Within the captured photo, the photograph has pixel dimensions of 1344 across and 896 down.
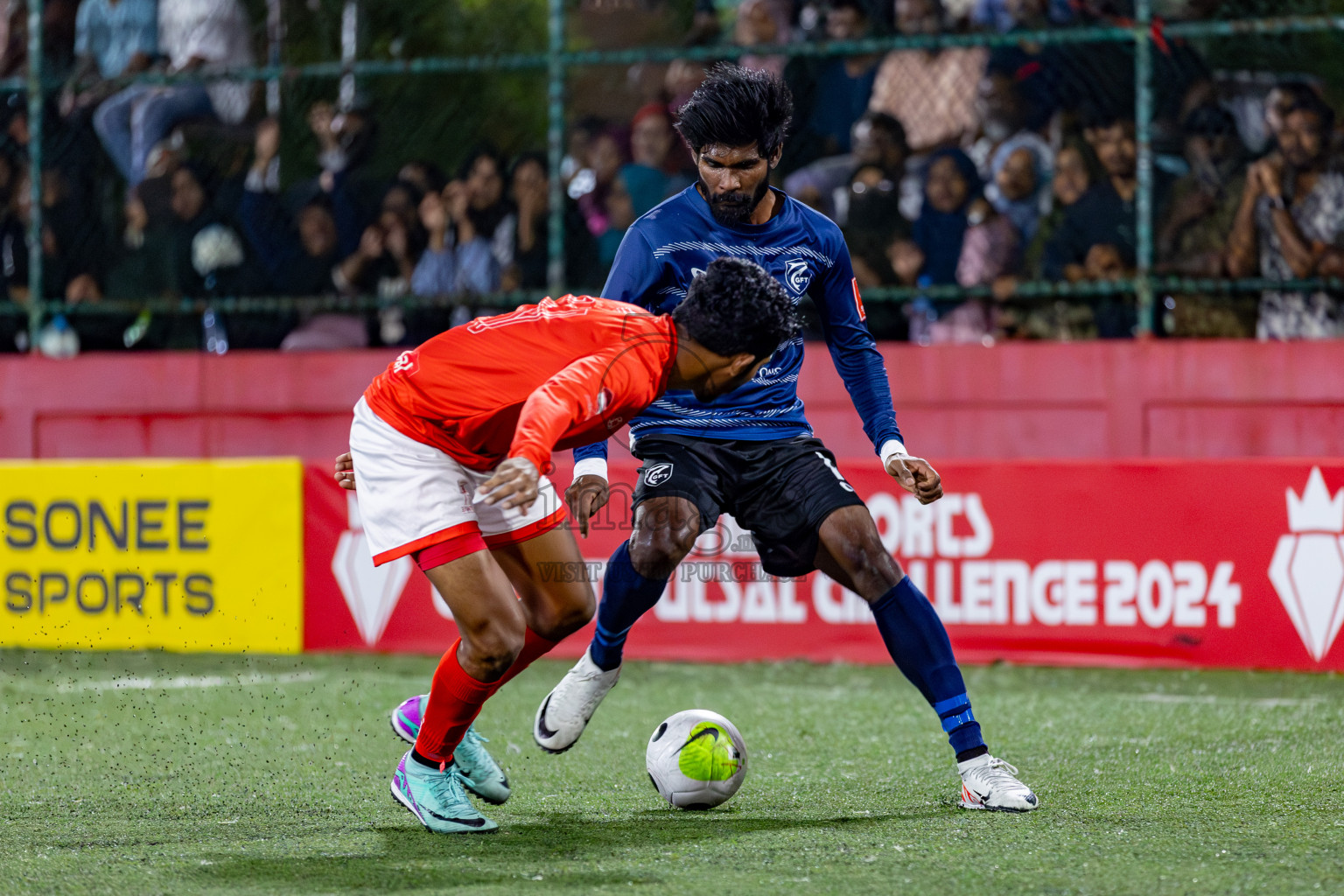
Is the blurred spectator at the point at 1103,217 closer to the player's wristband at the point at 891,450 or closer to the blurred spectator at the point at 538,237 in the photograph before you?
the blurred spectator at the point at 538,237

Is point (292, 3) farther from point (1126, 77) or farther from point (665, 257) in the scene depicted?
point (665, 257)

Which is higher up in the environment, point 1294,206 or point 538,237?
point 1294,206

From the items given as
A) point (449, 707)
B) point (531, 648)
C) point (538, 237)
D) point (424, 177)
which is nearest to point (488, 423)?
point (449, 707)

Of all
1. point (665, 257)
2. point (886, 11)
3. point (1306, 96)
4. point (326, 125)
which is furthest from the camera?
point (326, 125)

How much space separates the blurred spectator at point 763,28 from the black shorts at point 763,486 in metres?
4.70

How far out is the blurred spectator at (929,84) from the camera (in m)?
8.69

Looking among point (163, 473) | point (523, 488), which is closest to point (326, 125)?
point (163, 473)

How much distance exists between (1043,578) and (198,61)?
5.92m

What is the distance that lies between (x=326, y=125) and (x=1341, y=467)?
19.7ft

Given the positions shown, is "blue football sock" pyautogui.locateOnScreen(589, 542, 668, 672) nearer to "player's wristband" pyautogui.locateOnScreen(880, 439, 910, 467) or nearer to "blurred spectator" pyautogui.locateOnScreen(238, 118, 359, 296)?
"player's wristband" pyautogui.locateOnScreen(880, 439, 910, 467)

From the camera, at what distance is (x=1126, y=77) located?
338 inches

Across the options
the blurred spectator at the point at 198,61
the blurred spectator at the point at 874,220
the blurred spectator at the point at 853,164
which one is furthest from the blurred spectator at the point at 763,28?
the blurred spectator at the point at 198,61

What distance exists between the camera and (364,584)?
8.45 meters

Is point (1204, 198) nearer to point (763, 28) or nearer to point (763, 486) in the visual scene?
point (763, 28)
